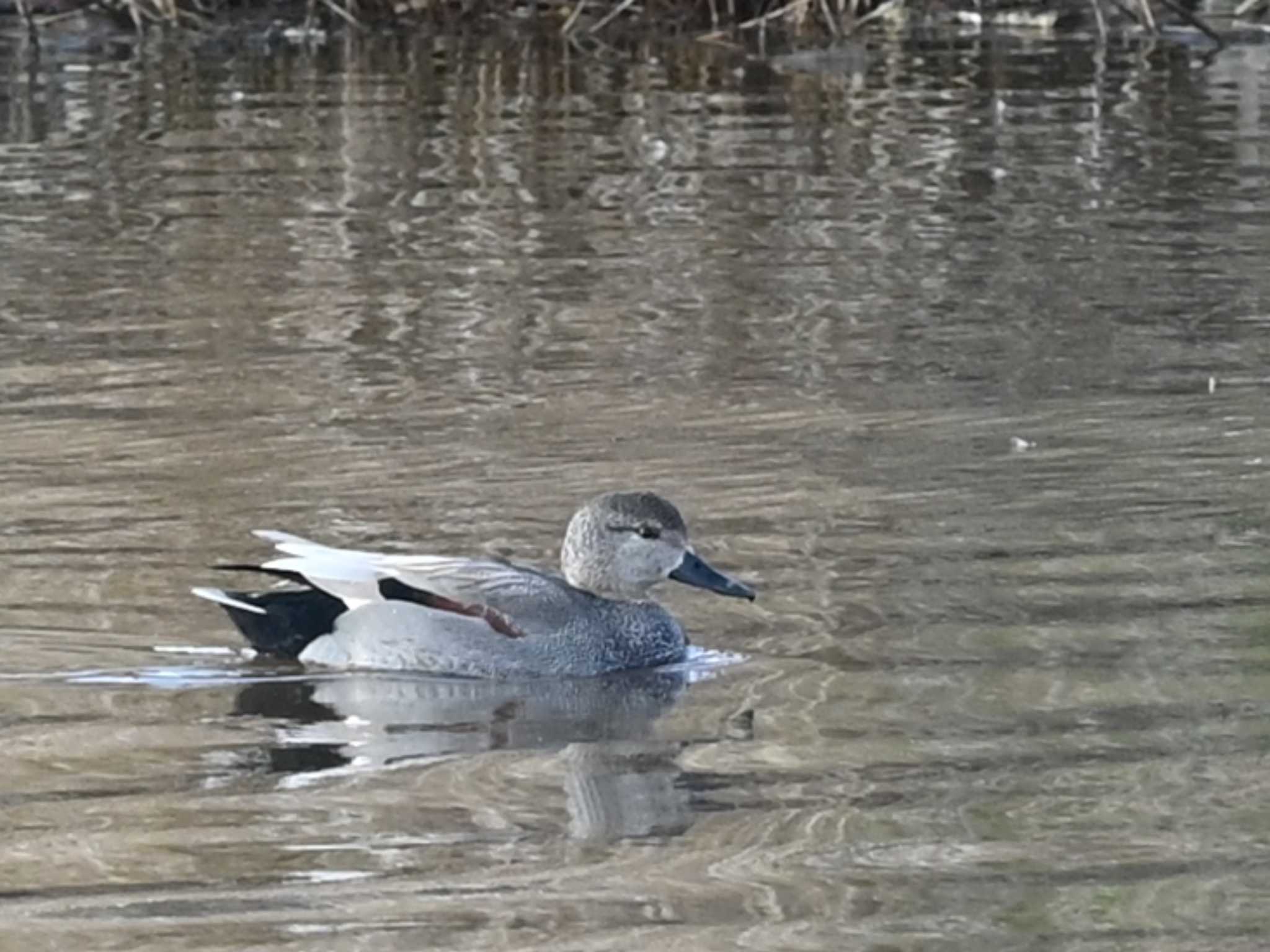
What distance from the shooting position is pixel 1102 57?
65.9 ft

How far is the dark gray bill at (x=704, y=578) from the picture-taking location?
23.8 ft

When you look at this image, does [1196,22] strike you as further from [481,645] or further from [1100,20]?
[481,645]

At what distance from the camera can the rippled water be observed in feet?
18.0

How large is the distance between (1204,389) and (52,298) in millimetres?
4240

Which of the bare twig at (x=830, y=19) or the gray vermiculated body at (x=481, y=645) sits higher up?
the bare twig at (x=830, y=19)

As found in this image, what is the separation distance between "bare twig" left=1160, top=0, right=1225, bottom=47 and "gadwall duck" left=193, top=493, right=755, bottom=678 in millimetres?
13534

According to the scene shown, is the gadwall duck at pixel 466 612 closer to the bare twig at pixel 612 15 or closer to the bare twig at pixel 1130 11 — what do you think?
the bare twig at pixel 1130 11

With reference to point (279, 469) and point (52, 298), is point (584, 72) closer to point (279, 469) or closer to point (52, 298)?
point (52, 298)

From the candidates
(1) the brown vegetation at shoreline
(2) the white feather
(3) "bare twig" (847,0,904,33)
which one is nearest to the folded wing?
(2) the white feather

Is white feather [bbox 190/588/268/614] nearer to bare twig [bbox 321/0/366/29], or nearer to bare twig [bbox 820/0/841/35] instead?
bare twig [bbox 820/0/841/35]

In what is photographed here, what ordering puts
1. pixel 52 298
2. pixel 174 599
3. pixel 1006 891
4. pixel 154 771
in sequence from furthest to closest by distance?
pixel 52 298
pixel 174 599
pixel 154 771
pixel 1006 891

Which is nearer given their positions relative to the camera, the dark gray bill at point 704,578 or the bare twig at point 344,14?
the dark gray bill at point 704,578

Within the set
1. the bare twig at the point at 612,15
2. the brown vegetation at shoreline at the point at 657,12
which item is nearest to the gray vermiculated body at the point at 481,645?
the brown vegetation at shoreline at the point at 657,12

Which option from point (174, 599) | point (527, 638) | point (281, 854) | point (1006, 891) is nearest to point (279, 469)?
point (174, 599)
